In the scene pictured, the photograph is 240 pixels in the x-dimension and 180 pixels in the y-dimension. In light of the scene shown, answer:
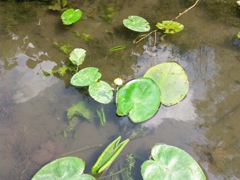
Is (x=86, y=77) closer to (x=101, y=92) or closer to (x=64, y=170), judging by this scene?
(x=101, y=92)

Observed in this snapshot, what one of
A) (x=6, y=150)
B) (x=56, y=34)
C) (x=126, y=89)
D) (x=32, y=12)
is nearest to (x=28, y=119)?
(x=6, y=150)

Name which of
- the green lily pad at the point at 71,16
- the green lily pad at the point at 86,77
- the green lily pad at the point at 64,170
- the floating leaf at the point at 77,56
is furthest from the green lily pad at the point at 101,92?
the green lily pad at the point at 71,16

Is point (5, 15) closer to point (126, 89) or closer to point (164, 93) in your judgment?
point (126, 89)

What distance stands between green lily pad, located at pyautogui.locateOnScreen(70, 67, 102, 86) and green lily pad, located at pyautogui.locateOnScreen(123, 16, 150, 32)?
63 cm

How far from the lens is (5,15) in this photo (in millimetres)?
3100

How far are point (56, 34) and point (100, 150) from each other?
129 cm

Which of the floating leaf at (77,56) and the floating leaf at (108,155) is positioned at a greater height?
the floating leaf at (77,56)

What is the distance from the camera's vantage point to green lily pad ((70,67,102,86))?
8.05ft

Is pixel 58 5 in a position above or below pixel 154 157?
above

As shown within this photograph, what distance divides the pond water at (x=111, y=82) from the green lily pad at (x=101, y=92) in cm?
8

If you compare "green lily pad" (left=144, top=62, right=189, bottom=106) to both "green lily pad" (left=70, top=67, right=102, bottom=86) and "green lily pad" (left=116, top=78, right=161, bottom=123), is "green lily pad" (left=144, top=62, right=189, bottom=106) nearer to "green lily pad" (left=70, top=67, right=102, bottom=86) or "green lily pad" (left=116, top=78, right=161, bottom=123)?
"green lily pad" (left=116, top=78, right=161, bottom=123)

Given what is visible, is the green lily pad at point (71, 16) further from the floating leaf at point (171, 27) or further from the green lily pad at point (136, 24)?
the floating leaf at point (171, 27)

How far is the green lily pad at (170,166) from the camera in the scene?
193 centimetres

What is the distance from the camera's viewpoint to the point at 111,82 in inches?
102
